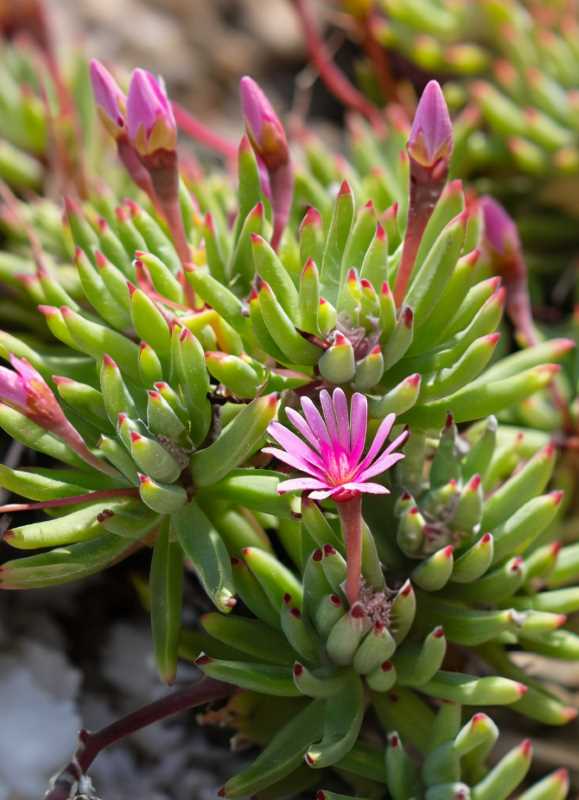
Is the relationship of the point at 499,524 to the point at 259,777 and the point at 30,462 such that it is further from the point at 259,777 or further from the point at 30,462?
the point at 30,462

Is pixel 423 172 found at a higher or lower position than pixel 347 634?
higher

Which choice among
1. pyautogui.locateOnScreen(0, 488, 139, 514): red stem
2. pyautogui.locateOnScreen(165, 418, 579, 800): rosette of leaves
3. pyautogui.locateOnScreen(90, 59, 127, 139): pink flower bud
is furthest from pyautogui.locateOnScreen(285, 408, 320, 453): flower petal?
pyautogui.locateOnScreen(90, 59, 127, 139): pink flower bud

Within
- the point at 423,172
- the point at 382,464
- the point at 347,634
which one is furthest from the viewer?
the point at 423,172

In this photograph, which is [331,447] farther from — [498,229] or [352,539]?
[498,229]

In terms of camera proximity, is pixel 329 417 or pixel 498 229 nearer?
pixel 329 417

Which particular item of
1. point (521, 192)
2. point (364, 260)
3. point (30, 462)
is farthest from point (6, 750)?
point (521, 192)

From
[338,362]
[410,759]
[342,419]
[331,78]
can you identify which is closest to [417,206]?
[338,362]

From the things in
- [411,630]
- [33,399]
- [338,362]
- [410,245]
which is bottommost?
[411,630]

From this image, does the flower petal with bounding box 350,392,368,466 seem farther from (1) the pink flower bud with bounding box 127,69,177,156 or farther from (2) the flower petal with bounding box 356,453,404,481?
(1) the pink flower bud with bounding box 127,69,177,156
